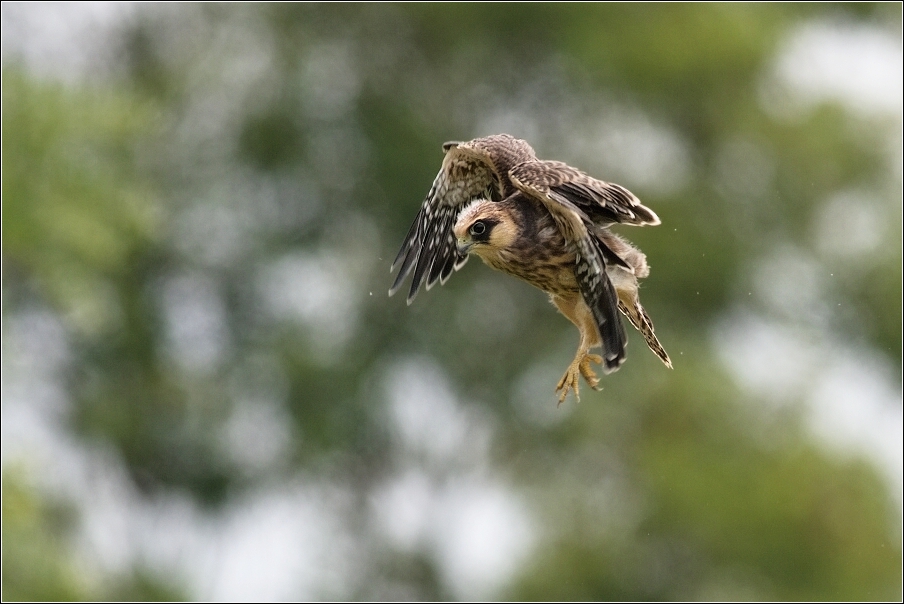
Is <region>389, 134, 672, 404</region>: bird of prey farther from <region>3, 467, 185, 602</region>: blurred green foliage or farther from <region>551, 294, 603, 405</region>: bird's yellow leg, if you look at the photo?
<region>3, 467, 185, 602</region>: blurred green foliage

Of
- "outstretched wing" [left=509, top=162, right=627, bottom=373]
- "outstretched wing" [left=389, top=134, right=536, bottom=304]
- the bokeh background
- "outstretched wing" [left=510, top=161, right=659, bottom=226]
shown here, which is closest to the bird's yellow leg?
"outstretched wing" [left=509, top=162, right=627, bottom=373]

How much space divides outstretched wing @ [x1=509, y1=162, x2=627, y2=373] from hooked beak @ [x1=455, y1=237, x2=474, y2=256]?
0.31m

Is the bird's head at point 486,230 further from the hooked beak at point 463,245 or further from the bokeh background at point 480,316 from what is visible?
the bokeh background at point 480,316

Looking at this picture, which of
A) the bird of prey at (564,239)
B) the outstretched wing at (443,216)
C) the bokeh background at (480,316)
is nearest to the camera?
the bird of prey at (564,239)

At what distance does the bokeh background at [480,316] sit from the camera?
79.8 feet

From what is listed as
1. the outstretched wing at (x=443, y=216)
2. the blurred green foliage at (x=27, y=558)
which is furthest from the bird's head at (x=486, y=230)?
the blurred green foliage at (x=27, y=558)

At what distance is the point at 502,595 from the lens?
25547 mm

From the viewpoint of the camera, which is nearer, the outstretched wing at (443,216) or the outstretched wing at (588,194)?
the outstretched wing at (588,194)

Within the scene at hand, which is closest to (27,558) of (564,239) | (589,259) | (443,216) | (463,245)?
(443,216)

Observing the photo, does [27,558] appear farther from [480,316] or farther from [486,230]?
[480,316]

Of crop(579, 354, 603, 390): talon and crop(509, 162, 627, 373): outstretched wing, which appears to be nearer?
crop(509, 162, 627, 373): outstretched wing

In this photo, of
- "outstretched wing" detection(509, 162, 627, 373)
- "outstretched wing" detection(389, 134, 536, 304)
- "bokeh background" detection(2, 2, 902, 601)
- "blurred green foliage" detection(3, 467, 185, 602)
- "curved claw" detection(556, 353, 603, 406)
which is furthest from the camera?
"bokeh background" detection(2, 2, 902, 601)

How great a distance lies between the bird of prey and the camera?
657 cm

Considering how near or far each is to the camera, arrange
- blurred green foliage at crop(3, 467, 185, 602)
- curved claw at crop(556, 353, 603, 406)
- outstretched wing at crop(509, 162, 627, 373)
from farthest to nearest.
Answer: blurred green foliage at crop(3, 467, 185, 602)
curved claw at crop(556, 353, 603, 406)
outstretched wing at crop(509, 162, 627, 373)
